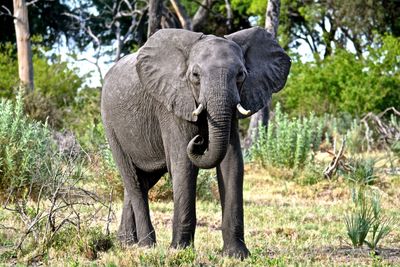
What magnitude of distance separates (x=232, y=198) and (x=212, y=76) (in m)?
1.12

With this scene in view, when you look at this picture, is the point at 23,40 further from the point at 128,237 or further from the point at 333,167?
the point at 128,237

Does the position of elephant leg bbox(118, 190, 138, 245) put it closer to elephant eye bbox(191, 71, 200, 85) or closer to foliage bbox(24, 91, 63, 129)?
elephant eye bbox(191, 71, 200, 85)

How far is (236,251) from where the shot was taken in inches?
271

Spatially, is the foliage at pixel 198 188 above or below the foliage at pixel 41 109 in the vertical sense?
below

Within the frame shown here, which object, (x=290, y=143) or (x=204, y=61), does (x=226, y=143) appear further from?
(x=290, y=143)

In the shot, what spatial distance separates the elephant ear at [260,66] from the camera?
22.6 ft

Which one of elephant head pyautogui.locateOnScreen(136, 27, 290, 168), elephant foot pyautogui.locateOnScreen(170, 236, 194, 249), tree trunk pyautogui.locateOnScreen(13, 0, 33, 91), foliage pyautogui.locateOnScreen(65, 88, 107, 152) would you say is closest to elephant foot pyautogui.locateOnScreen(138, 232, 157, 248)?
elephant foot pyautogui.locateOnScreen(170, 236, 194, 249)

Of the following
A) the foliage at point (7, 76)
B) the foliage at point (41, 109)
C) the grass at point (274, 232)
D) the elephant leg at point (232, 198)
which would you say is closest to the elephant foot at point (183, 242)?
the grass at point (274, 232)

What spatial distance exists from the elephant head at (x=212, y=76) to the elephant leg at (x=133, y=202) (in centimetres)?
127

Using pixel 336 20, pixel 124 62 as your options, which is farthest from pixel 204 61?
pixel 336 20

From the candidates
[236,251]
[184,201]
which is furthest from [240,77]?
[236,251]

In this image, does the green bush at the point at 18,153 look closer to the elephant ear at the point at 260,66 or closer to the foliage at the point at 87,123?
the foliage at the point at 87,123

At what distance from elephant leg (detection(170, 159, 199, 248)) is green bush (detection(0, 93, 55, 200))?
161 inches

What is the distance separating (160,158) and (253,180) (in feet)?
22.3
